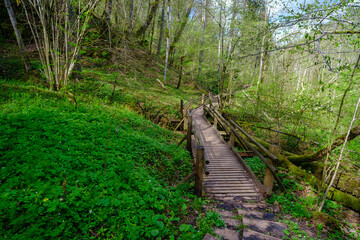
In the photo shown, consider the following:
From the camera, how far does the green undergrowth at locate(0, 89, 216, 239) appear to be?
8.40ft

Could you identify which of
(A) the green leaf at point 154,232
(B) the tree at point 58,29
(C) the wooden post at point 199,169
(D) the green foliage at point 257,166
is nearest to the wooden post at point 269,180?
(D) the green foliage at point 257,166

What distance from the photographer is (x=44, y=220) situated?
2.45 m

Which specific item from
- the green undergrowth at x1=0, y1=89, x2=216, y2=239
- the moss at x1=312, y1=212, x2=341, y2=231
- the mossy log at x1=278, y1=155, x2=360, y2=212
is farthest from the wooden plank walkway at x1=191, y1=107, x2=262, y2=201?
the mossy log at x1=278, y1=155, x2=360, y2=212

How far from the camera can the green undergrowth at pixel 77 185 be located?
2.56 metres

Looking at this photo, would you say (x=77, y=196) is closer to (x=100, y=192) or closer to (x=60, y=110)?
(x=100, y=192)

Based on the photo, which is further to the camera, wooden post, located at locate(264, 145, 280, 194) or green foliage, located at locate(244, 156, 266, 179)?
green foliage, located at locate(244, 156, 266, 179)

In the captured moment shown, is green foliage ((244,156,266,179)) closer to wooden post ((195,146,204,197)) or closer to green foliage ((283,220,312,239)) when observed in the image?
green foliage ((283,220,312,239))

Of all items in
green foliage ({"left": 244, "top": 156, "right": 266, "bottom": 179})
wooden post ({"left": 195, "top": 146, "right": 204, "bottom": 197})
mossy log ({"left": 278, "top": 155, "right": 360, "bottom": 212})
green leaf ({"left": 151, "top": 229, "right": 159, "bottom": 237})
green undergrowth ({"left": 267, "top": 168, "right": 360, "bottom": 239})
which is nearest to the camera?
green leaf ({"left": 151, "top": 229, "right": 159, "bottom": 237})

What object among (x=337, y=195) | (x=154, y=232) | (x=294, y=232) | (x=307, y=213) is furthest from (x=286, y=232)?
(x=337, y=195)

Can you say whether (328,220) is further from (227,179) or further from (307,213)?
(227,179)

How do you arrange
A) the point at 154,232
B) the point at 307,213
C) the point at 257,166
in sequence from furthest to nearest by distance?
the point at 257,166 → the point at 307,213 → the point at 154,232

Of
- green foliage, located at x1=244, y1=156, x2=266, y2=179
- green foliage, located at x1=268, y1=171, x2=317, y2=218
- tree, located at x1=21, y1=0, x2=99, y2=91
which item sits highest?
tree, located at x1=21, y1=0, x2=99, y2=91

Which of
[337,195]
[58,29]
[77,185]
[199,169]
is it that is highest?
[58,29]

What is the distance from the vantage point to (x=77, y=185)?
327 centimetres
